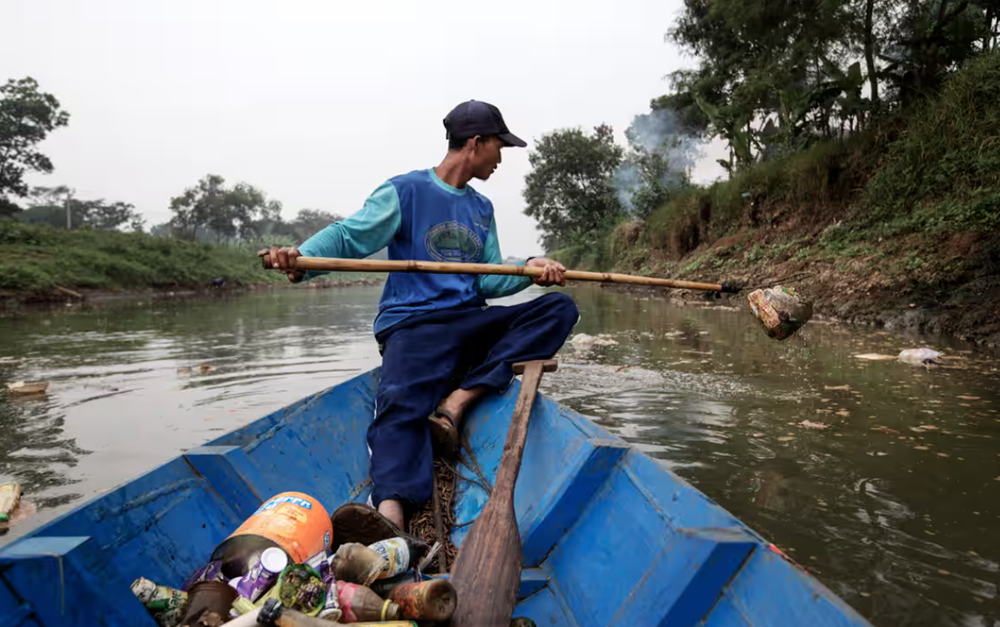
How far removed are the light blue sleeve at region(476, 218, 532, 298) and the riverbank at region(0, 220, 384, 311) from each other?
45.6 ft

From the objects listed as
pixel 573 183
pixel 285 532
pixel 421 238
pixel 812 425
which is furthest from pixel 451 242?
pixel 573 183

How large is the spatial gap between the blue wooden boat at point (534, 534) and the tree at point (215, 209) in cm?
4775

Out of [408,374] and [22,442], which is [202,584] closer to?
[408,374]

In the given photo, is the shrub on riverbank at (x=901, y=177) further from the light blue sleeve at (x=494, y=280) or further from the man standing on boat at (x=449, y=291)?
the man standing on boat at (x=449, y=291)

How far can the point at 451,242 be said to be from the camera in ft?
9.53

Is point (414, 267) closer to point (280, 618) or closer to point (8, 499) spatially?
point (280, 618)

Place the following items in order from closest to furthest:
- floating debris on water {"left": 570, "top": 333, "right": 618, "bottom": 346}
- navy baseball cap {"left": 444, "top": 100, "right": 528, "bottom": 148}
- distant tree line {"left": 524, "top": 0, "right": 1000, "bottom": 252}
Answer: navy baseball cap {"left": 444, "top": 100, "right": 528, "bottom": 148}, floating debris on water {"left": 570, "top": 333, "right": 618, "bottom": 346}, distant tree line {"left": 524, "top": 0, "right": 1000, "bottom": 252}

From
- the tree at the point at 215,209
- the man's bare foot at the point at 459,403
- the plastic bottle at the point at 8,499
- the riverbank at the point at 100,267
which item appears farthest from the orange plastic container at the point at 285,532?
the tree at the point at 215,209

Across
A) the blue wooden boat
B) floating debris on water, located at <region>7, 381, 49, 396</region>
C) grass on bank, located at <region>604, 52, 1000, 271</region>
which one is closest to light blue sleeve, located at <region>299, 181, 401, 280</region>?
the blue wooden boat

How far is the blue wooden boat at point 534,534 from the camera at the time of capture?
1148 millimetres

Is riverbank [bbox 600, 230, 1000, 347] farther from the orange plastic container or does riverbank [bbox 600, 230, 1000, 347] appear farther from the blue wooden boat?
the orange plastic container

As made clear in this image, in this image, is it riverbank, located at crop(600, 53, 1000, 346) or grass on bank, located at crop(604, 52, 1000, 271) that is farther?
grass on bank, located at crop(604, 52, 1000, 271)

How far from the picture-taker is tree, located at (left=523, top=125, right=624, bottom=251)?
3288cm

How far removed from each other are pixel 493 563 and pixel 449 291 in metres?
1.48
